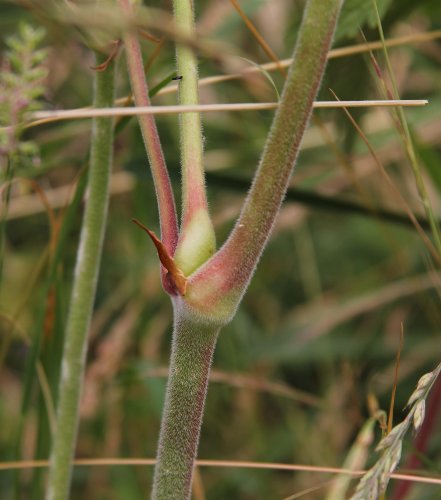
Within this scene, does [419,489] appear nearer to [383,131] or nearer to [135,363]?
[135,363]

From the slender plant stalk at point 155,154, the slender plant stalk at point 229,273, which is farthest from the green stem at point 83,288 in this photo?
the slender plant stalk at point 229,273

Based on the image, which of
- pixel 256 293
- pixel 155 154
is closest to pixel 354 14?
pixel 155 154

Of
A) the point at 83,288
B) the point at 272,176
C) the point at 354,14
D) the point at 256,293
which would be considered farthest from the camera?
the point at 256,293

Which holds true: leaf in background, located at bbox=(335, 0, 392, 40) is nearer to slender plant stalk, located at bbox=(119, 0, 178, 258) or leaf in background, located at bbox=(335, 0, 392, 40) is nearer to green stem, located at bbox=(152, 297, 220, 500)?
slender plant stalk, located at bbox=(119, 0, 178, 258)

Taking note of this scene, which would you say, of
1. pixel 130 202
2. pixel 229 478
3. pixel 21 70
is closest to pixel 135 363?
pixel 229 478

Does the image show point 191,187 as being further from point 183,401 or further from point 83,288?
point 83,288
